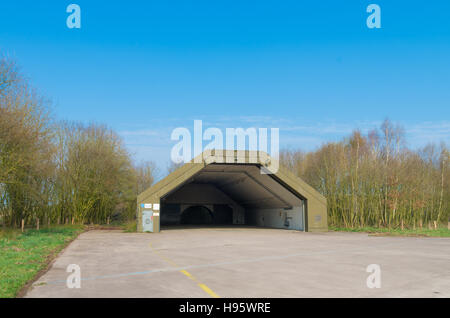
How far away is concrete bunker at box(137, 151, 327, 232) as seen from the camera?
85.8 feet

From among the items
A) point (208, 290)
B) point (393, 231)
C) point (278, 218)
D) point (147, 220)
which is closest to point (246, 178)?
point (278, 218)

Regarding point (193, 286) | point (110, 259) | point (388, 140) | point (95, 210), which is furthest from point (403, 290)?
point (95, 210)

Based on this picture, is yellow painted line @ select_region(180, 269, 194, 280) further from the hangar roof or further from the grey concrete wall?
the grey concrete wall

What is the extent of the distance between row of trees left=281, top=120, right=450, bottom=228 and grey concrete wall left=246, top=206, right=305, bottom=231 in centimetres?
355

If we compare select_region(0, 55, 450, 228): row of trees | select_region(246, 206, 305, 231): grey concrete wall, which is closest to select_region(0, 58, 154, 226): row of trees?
select_region(0, 55, 450, 228): row of trees

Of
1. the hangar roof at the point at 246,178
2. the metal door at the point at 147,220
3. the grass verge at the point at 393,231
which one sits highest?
the hangar roof at the point at 246,178

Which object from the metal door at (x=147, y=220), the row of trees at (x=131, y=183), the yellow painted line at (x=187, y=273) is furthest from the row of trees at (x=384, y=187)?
the yellow painted line at (x=187, y=273)

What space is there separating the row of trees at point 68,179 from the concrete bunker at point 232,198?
194 inches

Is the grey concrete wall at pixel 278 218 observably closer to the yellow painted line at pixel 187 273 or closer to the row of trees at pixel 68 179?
the row of trees at pixel 68 179

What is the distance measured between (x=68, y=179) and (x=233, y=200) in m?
19.6

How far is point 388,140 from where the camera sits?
30.6 meters

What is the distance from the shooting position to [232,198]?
4459 centimetres

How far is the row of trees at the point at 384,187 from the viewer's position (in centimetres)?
2864

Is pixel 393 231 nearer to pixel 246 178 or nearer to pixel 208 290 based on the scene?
pixel 246 178
